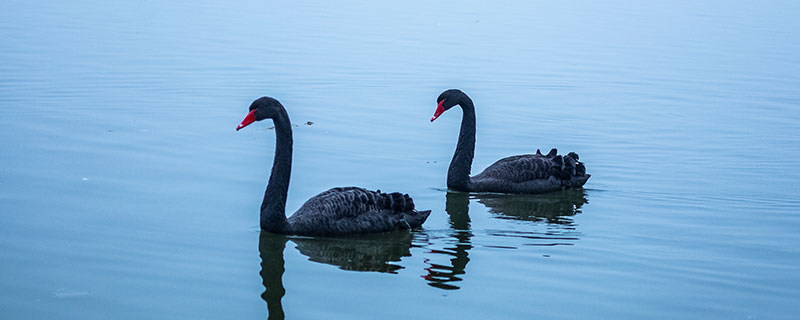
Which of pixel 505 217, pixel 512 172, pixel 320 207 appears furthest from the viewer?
pixel 512 172

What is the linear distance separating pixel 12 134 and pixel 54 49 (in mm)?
6839

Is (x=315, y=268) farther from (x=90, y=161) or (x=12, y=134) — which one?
(x=12, y=134)

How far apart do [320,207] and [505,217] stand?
60.4 inches

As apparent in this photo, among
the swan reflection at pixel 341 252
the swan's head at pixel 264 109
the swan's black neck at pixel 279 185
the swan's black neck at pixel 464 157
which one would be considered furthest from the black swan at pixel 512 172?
the swan's head at pixel 264 109

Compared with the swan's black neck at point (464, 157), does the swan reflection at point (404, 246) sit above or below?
below

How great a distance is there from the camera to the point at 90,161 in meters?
7.66

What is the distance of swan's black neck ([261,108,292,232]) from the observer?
582cm

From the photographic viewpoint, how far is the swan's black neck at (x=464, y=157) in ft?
24.4

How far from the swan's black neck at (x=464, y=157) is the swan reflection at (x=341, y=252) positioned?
1.34 meters

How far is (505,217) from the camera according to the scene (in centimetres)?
679

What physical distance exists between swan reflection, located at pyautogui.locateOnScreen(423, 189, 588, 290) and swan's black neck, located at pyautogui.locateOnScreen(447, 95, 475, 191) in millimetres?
100

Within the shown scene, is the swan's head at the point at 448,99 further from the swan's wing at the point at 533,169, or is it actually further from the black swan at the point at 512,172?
the swan's wing at the point at 533,169

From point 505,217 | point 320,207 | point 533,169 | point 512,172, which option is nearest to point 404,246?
point 320,207

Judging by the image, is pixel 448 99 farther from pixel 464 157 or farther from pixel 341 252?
pixel 341 252
